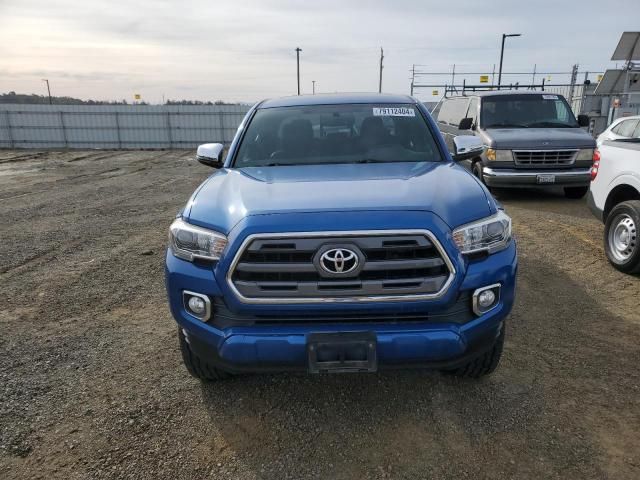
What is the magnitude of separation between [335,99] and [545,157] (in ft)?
18.7

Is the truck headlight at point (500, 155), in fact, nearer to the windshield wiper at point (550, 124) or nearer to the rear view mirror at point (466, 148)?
the windshield wiper at point (550, 124)

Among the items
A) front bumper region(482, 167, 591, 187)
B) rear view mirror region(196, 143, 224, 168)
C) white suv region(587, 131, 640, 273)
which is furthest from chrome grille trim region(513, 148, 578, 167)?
rear view mirror region(196, 143, 224, 168)

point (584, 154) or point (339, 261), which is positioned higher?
point (339, 261)

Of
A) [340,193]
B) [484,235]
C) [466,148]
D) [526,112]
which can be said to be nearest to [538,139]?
[526,112]

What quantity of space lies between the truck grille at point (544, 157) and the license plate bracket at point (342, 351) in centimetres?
724

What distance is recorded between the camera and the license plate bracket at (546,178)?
8.55m

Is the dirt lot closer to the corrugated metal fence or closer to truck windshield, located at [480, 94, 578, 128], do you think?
truck windshield, located at [480, 94, 578, 128]

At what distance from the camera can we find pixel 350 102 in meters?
4.20

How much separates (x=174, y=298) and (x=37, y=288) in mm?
3177

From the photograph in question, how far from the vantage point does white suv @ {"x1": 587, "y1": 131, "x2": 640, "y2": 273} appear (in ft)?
16.4

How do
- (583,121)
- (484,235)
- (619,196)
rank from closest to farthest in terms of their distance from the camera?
(484,235)
(619,196)
(583,121)

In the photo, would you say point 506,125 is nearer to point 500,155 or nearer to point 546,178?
point 500,155

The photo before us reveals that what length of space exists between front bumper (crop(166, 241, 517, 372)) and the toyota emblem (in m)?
0.18

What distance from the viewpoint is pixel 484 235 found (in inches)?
102
